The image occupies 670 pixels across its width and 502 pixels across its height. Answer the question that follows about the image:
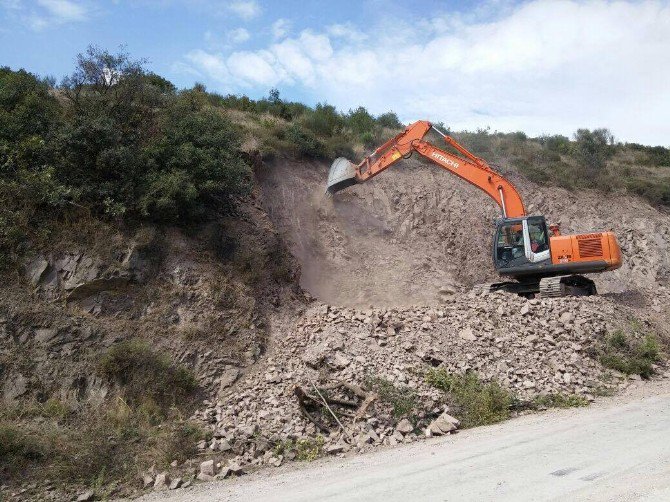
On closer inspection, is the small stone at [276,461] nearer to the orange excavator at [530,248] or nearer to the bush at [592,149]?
the orange excavator at [530,248]

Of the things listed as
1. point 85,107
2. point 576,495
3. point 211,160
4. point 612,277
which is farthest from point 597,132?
point 576,495

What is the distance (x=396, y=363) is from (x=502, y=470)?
13.3 ft

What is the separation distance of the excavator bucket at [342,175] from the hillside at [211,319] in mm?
946

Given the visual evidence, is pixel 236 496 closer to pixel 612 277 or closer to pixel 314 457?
pixel 314 457

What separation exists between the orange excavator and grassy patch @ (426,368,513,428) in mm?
4772

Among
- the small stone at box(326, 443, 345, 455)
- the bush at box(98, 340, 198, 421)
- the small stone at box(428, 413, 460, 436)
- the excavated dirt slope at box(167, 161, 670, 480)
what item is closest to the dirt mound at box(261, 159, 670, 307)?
the excavated dirt slope at box(167, 161, 670, 480)

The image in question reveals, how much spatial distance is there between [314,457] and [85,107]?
9.12m

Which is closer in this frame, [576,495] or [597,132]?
[576,495]

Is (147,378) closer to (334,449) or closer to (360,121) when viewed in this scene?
(334,449)

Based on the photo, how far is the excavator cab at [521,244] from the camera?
14562 millimetres

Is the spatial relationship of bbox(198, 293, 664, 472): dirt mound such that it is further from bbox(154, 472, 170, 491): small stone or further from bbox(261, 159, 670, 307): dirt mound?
bbox(261, 159, 670, 307): dirt mound

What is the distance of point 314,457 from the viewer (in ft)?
26.6

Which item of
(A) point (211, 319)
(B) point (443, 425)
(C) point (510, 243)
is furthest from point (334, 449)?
(C) point (510, 243)

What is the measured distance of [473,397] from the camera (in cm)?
977
